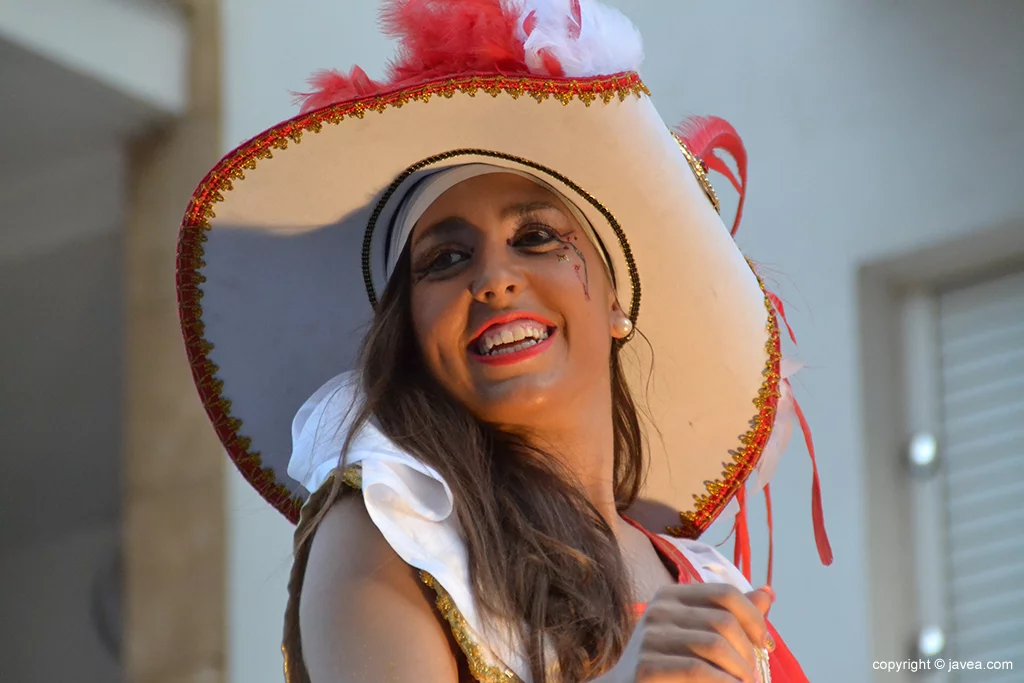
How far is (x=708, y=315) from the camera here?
2137 millimetres

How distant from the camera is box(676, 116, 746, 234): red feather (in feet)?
7.54

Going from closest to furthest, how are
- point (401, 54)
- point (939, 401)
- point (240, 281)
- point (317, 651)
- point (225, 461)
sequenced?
1. point (317, 651)
2. point (401, 54)
3. point (240, 281)
4. point (225, 461)
5. point (939, 401)

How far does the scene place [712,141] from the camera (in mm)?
2314

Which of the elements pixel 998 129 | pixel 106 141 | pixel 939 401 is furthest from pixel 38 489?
pixel 998 129

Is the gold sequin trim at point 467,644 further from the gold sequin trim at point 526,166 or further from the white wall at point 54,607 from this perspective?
the white wall at point 54,607

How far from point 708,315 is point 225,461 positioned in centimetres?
120

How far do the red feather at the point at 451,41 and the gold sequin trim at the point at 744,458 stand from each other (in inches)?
23.2

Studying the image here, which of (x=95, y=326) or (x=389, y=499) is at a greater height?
(x=95, y=326)

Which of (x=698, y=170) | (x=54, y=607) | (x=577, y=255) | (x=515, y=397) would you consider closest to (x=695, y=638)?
(x=515, y=397)

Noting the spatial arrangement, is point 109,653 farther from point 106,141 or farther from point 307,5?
point 307,5

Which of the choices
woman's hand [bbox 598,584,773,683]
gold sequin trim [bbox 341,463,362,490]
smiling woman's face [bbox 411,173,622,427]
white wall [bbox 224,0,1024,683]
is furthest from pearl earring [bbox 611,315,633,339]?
white wall [bbox 224,0,1024,683]

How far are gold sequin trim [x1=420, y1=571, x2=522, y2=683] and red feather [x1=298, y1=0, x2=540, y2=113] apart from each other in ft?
1.96

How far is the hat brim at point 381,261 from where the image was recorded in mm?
1867

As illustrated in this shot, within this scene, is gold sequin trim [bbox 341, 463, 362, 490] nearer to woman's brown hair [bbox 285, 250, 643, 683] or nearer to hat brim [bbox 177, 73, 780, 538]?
woman's brown hair [bbox 285, 250, 643, 683]
